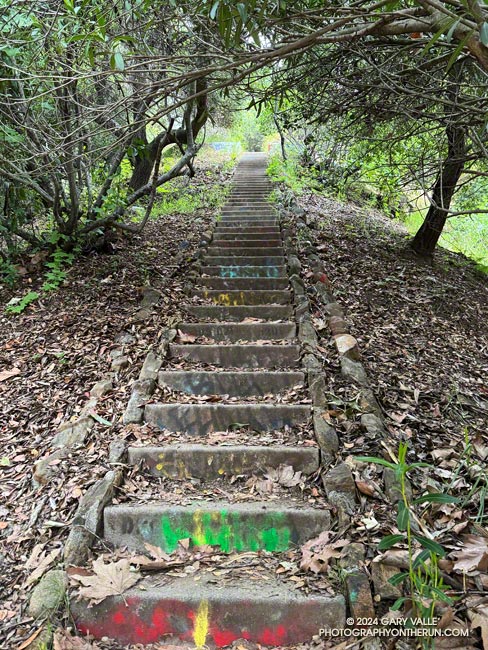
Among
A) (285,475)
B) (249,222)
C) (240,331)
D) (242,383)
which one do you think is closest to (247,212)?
(249,222)

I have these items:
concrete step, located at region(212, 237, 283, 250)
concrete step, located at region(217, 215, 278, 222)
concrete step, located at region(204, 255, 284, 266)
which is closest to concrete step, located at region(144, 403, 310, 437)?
concrete step, located at region(204, 255, 284, 266)

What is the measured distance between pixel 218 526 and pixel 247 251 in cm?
496

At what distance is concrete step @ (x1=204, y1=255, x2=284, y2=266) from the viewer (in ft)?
21.8

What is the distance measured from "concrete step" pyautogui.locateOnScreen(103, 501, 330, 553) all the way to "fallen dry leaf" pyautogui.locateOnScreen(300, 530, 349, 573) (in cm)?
10

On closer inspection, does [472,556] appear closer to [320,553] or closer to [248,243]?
[320,553]

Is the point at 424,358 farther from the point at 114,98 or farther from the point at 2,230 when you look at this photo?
the point at 114,98

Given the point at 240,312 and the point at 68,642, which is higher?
the point at 240,312

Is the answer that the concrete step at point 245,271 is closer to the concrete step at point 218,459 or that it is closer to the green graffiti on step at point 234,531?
the concrete step at point 218,459

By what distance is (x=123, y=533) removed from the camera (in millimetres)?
2746

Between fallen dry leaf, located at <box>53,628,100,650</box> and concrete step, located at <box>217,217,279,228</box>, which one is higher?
concrete step, located at <box>217,217,279,228</box>

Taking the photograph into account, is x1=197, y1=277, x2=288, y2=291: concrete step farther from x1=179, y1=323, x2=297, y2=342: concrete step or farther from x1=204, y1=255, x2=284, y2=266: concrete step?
x1=179, y1=323, x2=297, y2=342: concrete step

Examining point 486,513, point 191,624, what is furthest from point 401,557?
point 191,624

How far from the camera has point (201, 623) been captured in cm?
230

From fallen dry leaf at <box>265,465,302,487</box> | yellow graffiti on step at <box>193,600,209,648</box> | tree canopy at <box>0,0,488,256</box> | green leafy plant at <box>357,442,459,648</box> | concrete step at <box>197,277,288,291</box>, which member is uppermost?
tree canopy at <box>0,0,488,256</box>
